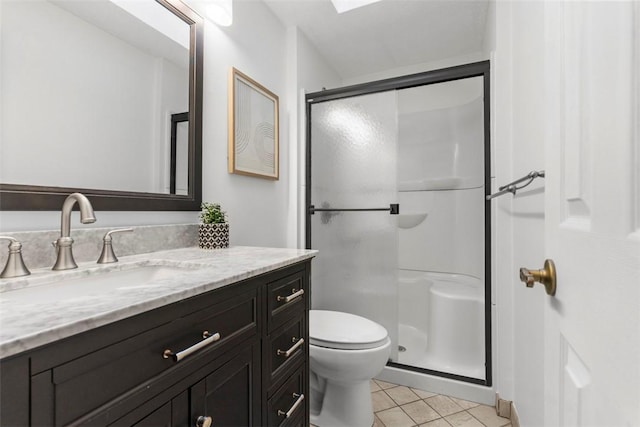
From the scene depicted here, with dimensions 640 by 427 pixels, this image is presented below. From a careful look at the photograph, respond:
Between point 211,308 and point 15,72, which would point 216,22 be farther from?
point 211,308

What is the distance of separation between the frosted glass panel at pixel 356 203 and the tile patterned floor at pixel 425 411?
303 millimetres

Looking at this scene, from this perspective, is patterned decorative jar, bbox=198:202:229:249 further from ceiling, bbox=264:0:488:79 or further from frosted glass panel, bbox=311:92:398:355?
ceiling, bbox=264:0:488:79

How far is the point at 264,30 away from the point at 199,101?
33.4 inches

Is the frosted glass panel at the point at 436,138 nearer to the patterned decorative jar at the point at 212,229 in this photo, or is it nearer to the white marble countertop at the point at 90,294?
the patterned decorative jar at the point at 212,229

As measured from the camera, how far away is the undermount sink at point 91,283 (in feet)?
2.17

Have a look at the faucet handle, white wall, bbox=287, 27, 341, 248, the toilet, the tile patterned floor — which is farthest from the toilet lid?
the faucet handle

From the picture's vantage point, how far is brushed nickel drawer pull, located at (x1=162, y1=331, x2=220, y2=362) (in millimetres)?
585

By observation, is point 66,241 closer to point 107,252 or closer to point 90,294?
point 107,252

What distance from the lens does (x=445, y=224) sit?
2484 millimetres

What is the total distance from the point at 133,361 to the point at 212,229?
2.65 feet

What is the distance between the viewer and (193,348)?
2.05 feet

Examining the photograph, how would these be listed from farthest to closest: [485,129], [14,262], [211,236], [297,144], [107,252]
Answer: [297,144] < [485,129] < [211,236] < [107,252] < [14,262]

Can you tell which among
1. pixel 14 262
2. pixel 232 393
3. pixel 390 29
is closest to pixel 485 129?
pixel 390 29

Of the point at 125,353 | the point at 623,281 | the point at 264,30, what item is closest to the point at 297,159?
the point at 264,30
